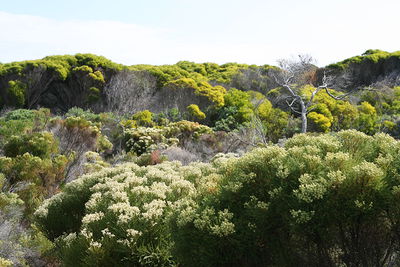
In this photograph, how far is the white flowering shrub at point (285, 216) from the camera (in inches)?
161

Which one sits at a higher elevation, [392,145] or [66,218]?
[392,145]

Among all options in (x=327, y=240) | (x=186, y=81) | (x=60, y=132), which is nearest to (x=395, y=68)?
(x=186, y=81)

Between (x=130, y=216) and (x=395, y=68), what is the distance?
36391 mm

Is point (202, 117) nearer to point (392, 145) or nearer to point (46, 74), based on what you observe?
point (46, 74)

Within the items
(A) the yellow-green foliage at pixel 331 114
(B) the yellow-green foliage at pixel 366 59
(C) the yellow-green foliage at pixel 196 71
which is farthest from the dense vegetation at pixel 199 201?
(B) the yellow-green foliage at pixel 366 59

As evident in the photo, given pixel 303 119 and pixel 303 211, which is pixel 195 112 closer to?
pixel 303 119

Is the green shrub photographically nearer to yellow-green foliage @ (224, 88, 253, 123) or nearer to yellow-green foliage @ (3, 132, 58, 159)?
yellow-green foliage @ (224, 88, 253, 123)

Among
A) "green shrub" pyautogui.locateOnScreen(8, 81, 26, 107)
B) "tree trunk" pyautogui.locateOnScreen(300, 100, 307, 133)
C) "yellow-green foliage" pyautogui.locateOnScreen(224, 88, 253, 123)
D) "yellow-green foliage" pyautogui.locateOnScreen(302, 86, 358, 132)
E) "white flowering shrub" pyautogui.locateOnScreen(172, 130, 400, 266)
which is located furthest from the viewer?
"green shrub" pyautogui.locateOnScreen(8, 81, 26, 107)

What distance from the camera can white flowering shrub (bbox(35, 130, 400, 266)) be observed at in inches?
161

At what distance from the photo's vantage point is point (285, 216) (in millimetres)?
4332

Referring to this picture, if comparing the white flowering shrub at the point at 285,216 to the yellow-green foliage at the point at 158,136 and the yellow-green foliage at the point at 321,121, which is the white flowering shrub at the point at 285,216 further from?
the yellow-green foliage at the point at 321,121

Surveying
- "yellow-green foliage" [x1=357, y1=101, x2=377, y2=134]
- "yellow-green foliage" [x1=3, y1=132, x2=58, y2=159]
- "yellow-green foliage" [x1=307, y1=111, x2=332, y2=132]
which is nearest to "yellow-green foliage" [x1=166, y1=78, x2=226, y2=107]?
"yellow-green foliage" [x1=307, y1=111, x2=332, y2=132]

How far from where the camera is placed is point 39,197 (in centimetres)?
1214

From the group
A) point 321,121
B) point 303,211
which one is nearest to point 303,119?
point 321,121
